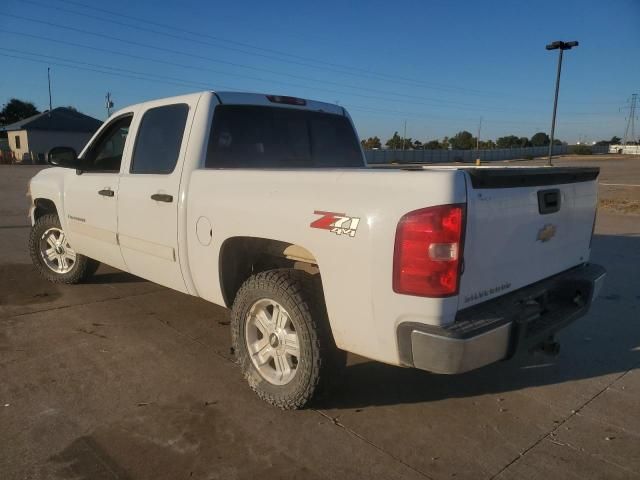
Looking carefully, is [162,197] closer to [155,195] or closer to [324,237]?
[155,195]

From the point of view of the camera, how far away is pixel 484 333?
2426mm

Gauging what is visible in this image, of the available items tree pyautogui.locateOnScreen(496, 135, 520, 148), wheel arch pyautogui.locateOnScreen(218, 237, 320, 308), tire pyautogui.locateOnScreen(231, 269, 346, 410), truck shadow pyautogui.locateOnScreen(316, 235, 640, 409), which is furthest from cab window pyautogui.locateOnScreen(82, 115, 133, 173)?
tree pyautogui.locateOnScreen(496, 135, 520, 148)

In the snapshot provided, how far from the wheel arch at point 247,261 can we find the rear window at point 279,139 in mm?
689

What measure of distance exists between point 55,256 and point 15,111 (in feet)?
251

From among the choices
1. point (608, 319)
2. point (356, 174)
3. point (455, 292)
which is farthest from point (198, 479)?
point (608, 319)

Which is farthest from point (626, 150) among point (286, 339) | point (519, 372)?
point (286, 339)

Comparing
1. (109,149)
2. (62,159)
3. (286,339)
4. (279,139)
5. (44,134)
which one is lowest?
(286,339)

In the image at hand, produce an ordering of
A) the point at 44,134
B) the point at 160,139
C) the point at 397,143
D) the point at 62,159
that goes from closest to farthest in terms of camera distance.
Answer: the point at 160,139, the point at 62,159, the point at 44,134, the point at 397,143

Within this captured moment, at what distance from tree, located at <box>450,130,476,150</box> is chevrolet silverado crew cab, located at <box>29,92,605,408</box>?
301 feet

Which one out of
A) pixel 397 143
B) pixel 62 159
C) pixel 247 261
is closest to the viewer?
pixel 247 261

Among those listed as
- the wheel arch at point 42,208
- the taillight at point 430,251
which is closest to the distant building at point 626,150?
the wheel arch at point 42,208

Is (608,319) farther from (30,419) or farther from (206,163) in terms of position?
(30,419)

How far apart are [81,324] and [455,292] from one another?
357 centimetres

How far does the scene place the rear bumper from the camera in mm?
2371
